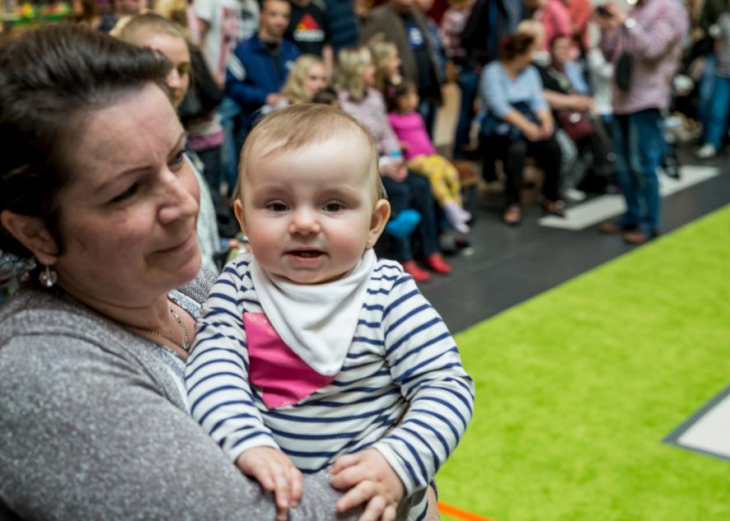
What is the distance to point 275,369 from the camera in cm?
124

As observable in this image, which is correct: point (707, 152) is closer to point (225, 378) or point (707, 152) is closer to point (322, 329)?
point (322, 329)

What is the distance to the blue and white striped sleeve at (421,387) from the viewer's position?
1143mm

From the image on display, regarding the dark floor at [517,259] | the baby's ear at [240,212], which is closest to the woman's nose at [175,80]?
the baby's ear at [240,212]

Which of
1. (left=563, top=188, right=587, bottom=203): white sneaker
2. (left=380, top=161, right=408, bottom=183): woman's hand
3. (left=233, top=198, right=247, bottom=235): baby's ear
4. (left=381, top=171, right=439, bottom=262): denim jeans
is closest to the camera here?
(left=233, top=198, right=247, bottom=235): baby's ear

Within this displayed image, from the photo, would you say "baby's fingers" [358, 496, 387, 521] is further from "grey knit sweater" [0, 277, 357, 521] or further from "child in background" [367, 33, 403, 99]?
"child in background" [367, 33, 403, 99]

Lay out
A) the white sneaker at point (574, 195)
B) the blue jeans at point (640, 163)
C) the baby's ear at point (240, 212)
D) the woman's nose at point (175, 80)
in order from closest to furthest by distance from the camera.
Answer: the baby's ear at point (240, 212) < the woman's nose at point (175, 80) < the blue jeans at point (640, 163) < the white sneaker at point (574, 195)

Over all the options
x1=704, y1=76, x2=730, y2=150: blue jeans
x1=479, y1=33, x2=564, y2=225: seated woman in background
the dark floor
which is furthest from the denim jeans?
x1=704, y1=76, x2=730, y2=150: blue jeans

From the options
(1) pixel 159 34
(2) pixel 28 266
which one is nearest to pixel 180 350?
(2) pixel 28 266

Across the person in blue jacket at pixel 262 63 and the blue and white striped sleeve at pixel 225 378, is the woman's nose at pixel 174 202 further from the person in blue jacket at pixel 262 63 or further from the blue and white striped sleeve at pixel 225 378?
the person in blue jacket at pixel 262 63

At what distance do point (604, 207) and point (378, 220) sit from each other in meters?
5.71

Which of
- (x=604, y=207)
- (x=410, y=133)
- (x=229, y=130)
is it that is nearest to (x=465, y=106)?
(x=604, y=207)

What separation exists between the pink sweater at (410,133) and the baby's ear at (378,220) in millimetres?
4342

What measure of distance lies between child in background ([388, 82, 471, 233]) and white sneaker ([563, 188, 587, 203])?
166cm

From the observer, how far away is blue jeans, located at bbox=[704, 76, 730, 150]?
27.7 ft
